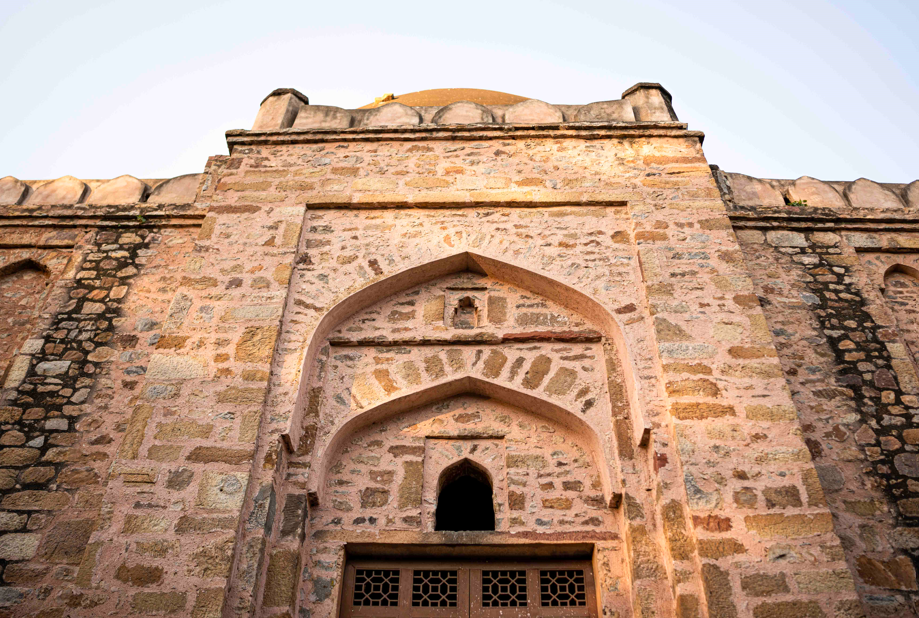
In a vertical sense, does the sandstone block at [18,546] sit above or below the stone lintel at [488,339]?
below

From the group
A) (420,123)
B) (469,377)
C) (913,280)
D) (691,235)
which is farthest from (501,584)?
(913,280)

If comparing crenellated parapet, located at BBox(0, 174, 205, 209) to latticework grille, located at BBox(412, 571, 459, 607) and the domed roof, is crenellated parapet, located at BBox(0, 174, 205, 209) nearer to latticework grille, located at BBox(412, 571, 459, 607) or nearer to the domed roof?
the domed roof

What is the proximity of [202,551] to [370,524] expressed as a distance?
874 millimetres

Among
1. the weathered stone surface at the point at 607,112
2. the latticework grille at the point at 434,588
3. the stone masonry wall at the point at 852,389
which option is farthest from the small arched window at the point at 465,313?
the stone masonry wall at the point at 852,389

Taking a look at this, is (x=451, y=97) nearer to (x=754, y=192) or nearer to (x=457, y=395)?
(x=754, y=192)

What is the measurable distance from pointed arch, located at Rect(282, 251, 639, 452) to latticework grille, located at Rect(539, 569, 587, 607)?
98cm

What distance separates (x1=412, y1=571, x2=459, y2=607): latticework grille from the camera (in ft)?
12.9

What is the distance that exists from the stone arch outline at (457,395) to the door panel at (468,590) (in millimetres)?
458

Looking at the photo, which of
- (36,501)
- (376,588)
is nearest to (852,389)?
(376,588)

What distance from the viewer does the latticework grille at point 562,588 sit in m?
3.93

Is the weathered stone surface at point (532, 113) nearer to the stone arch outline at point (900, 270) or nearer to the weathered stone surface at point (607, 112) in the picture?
the weathered stone surface at point (607, 112)

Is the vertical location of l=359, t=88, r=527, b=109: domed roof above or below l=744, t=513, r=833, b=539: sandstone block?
above

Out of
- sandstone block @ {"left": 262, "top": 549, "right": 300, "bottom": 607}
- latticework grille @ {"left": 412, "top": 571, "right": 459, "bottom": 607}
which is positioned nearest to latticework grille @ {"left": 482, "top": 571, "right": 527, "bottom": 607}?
latticework grille @ {"left": 412, "top": 571, "right": 459, "bottom": 607}

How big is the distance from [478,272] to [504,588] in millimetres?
2051
